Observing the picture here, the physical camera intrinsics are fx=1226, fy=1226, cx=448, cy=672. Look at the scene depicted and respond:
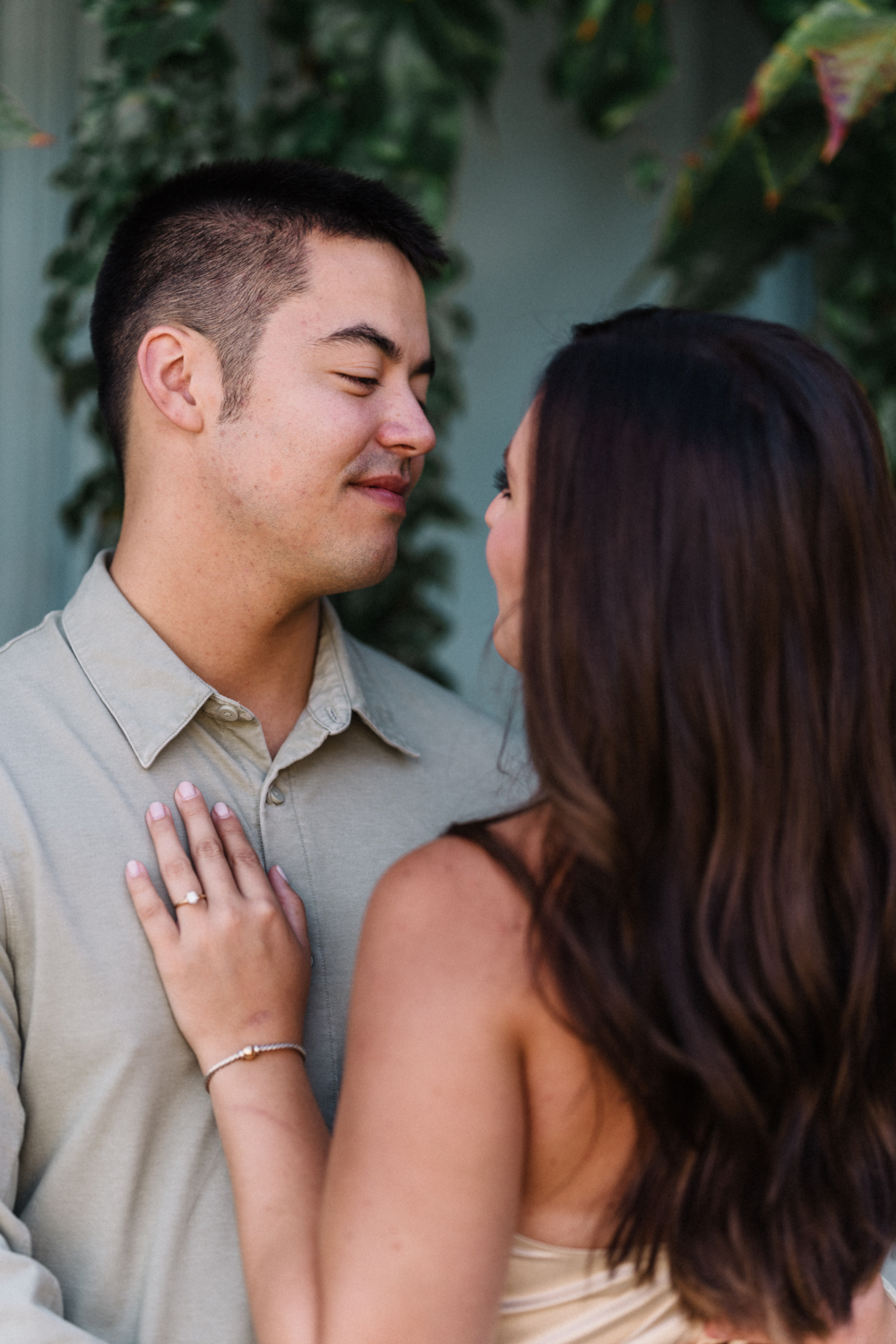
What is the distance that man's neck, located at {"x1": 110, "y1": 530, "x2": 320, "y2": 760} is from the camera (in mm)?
1438

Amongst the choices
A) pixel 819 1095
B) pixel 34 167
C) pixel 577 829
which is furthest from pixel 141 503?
pixel 34 167

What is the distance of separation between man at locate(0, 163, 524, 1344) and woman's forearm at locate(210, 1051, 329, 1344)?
95 millimetres

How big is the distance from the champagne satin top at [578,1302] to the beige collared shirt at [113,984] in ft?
1.04

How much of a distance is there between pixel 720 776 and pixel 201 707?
64cm

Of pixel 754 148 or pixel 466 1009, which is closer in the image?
pixel 466 1009

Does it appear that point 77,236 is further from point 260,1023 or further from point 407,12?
point 260,1023

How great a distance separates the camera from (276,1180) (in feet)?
3.56

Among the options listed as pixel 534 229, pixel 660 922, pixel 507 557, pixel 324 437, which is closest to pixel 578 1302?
pixel 660 922

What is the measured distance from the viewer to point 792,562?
3.09 feet

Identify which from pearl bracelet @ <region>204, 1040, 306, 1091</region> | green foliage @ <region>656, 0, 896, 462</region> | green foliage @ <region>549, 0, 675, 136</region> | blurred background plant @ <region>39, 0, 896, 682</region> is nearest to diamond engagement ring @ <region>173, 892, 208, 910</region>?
pearl bracelet @ <region>204, 1040, 306, 1091</region>

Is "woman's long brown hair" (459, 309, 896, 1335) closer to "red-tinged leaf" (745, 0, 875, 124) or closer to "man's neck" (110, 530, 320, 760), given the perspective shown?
"man's neck" (110, 530, 320, 760)

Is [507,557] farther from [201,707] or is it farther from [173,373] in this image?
[173,373]

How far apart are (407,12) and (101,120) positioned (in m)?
0.53

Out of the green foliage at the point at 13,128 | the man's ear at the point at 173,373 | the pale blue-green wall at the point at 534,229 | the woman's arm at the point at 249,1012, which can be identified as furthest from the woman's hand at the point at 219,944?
the pale blue-green wall at the point at 534,229
